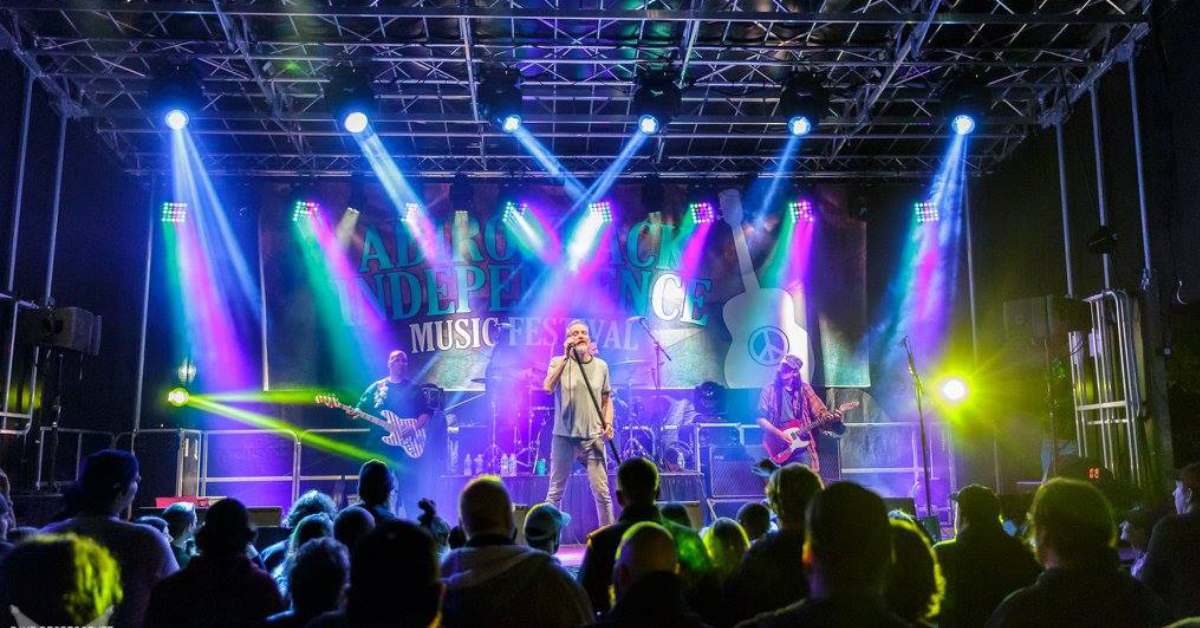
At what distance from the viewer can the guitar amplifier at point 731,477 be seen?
11.3 m

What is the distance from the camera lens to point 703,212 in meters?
13.9

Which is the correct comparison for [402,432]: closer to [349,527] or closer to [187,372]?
[187,372]

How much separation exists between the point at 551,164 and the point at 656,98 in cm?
367

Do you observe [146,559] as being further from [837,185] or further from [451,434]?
[837,185]

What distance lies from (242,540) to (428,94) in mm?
9396

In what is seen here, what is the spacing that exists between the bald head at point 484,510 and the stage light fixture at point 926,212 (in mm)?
12141

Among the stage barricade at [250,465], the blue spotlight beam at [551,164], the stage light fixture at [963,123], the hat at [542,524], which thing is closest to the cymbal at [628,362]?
the blue spotlight beam at [551,164]

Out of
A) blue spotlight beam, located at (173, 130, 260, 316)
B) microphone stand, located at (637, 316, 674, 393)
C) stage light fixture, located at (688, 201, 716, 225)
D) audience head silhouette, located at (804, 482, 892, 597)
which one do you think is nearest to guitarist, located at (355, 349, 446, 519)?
microphone stand, located at (637, 316, 674, 393)

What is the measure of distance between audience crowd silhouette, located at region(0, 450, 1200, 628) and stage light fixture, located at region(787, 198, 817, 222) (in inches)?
399

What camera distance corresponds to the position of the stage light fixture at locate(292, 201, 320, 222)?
13617mm

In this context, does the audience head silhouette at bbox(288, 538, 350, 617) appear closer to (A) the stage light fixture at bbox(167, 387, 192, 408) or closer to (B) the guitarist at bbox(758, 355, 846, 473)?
(B) the guitarist at bbox(758, 355, 846, 473)

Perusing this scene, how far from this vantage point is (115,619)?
11.0 feet

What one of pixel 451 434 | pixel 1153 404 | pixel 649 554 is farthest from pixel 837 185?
pixel 649 554

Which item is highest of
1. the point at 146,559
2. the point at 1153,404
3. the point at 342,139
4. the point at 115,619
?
the point at 342,139
